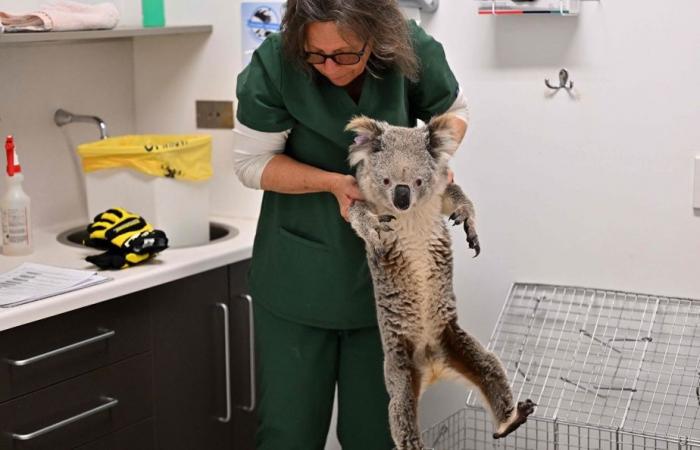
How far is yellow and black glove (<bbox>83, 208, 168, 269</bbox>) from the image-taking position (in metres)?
2.48

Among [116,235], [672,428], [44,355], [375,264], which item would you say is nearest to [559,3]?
[375,264]

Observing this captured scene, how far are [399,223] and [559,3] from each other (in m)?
0.84

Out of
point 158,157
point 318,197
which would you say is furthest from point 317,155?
point 158,157

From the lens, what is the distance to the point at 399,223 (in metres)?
1.97

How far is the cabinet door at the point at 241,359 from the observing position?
2.77 metres

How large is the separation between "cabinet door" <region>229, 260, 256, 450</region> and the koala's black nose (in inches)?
38.9

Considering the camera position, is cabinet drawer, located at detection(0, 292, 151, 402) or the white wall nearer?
cabinet drawer, located at detection(0, 292, 151, 402)

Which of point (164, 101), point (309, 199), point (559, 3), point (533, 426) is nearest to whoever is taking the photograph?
point (309, 199)

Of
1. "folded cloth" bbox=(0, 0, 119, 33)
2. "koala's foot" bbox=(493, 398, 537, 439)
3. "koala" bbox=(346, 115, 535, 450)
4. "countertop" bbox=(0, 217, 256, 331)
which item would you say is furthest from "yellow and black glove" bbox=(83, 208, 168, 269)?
"koala's foot" bbox=(493, 398, 537, 439)

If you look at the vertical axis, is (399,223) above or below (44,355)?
above

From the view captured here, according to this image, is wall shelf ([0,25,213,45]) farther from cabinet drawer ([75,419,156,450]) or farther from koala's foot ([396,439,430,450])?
koala's foot ([396,439,430,450])

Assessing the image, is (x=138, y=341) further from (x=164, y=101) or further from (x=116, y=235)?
(x=164, y=101)

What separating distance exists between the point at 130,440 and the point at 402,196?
1103 millimetres

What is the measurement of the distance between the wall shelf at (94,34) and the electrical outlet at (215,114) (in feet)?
0.71
